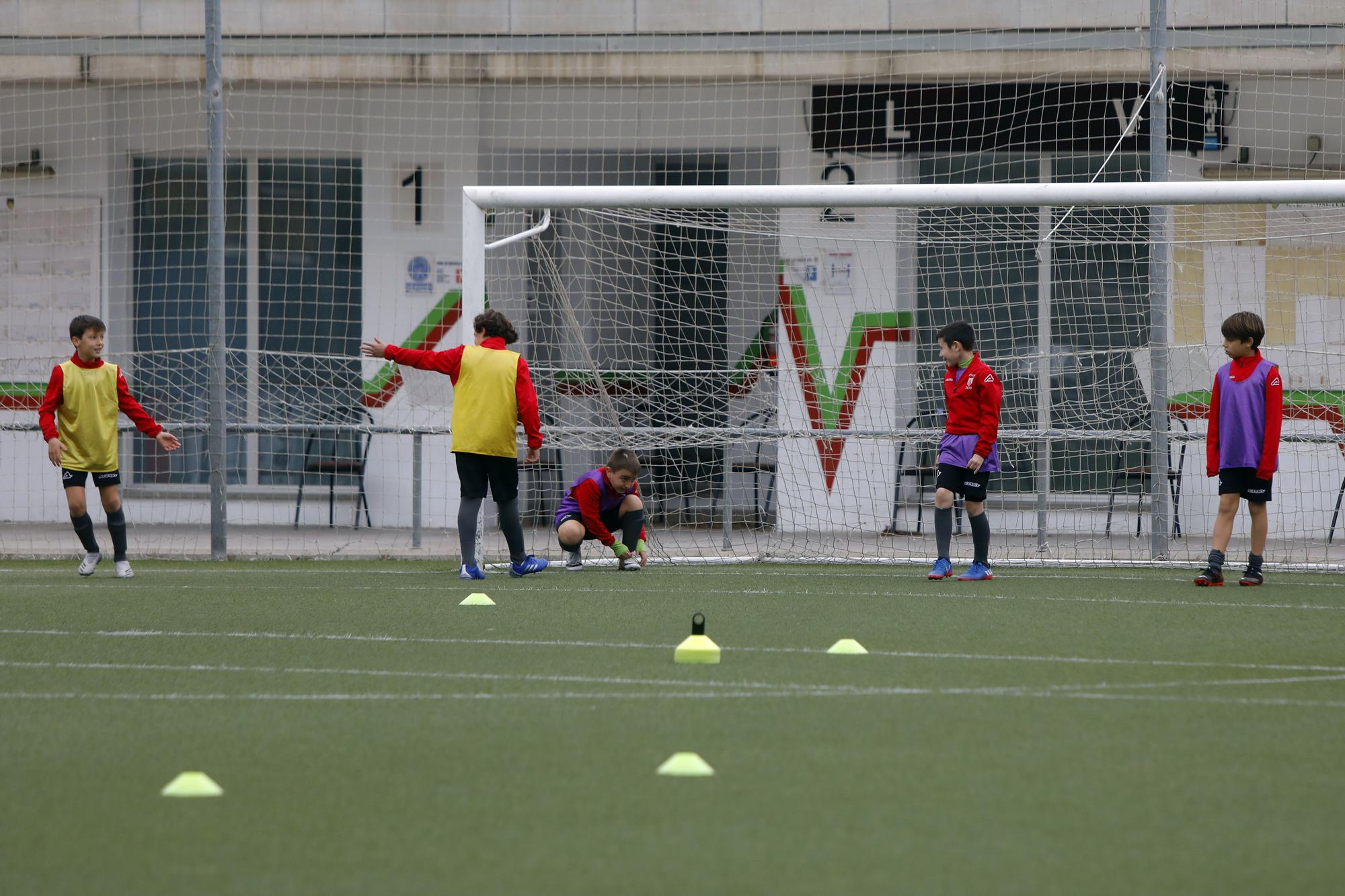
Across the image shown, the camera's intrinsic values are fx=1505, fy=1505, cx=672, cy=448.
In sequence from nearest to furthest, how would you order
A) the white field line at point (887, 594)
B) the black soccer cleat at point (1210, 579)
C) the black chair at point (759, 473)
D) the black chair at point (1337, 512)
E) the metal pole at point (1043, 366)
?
the white field line at point (887, 594)
the black soccer cleat at point (1210, 579)
the black chair at point (1337, 512)
the metal pole at point (1043, 366)
the black chair at point (759, 473)

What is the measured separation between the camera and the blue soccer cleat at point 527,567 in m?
9.35

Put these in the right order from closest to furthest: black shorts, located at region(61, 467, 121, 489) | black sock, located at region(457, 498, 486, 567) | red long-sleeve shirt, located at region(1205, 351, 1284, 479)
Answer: red long-sleeve shirt, located at region(1205, 351, 1284, 479) < black shorts, located at region(61, 467, 121, 489) < black sock, located at region(457, 498, 486, 567)

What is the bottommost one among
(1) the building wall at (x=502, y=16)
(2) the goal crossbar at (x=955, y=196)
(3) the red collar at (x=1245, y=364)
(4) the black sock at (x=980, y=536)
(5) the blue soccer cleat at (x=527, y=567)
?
(5) the blue soccer cleat at (x=527, y=567)

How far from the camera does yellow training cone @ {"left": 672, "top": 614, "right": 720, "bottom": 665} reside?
5848mm

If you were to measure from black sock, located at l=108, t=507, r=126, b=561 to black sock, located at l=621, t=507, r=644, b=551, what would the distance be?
3.09 m

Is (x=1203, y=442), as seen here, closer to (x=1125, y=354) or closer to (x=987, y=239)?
(x=1125, y=354)

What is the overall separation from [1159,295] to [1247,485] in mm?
2381

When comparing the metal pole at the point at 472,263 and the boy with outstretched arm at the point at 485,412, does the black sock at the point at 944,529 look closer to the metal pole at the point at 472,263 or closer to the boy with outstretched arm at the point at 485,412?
the boy with outstretched arm at the point at 485,412

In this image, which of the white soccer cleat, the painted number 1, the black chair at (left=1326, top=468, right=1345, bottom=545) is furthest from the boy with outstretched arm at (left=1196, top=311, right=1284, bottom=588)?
the painted number 1

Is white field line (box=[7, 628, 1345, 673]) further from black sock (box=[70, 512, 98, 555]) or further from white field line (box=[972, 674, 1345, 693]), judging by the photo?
black sock (box=[70, 512, 98, 555])

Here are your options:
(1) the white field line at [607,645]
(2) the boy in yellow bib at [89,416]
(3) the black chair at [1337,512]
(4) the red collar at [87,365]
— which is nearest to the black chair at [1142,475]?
(3) the black chair at [1337,512]

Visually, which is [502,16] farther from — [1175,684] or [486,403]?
[1175,684]

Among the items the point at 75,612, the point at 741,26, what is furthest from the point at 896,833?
the point at 741,26

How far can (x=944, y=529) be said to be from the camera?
9250mm
